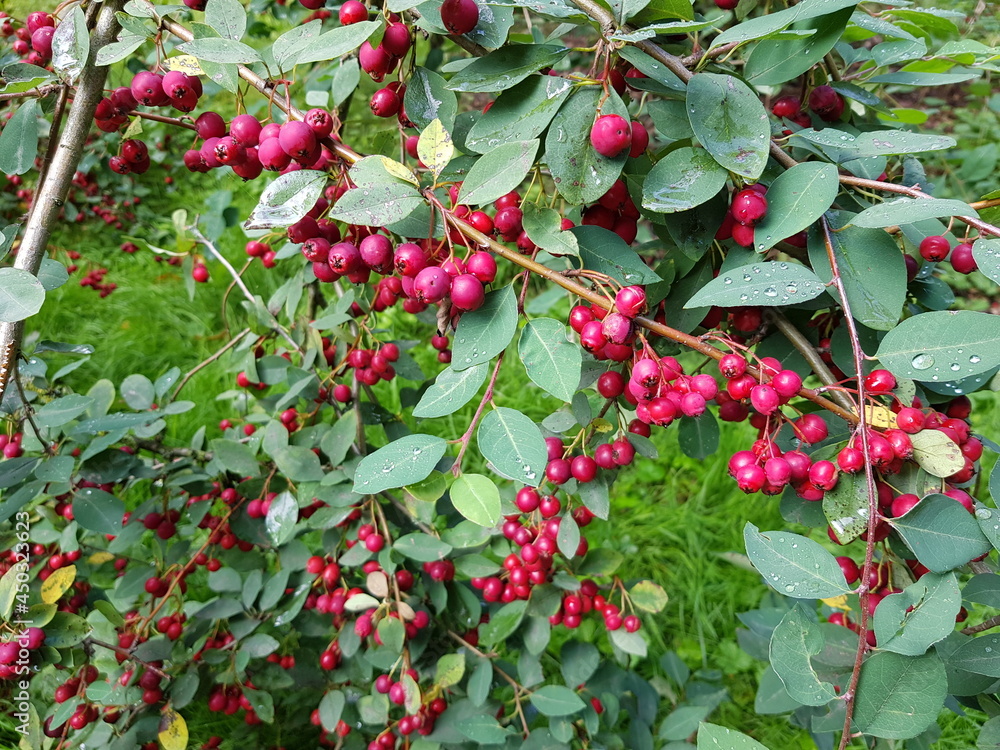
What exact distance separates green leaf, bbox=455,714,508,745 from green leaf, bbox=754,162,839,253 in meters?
0.93

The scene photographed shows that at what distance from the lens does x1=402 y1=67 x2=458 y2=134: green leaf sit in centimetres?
79

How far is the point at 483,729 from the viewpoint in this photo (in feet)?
3.78

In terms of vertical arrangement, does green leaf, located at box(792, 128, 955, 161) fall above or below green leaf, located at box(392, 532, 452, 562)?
above

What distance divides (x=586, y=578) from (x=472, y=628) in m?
0.30

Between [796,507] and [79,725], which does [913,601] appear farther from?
[79,725]

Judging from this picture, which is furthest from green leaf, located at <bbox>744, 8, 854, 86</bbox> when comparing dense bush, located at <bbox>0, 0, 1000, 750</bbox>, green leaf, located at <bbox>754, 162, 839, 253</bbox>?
green leaf, located at <bbox>754, 162, 839, 253</bbox>

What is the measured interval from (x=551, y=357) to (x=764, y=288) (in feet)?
0.70

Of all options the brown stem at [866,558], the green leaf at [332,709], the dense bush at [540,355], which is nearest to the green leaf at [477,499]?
the dense bush at [540,355]

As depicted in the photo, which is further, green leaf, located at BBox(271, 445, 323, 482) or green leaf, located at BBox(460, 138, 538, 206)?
green leaf, located at BBox(271, 445, 323, 482)

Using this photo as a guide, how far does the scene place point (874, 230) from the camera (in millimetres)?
700

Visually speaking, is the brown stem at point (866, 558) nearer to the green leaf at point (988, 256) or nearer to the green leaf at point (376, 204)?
the green leaf at point (988, 256)

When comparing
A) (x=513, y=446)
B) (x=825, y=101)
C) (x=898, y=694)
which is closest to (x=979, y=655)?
(x=898, y=694)

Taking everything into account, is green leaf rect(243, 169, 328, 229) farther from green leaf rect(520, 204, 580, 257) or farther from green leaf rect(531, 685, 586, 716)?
green leaf rect(531, 685, 586, 716)

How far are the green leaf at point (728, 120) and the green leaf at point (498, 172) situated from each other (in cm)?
19
